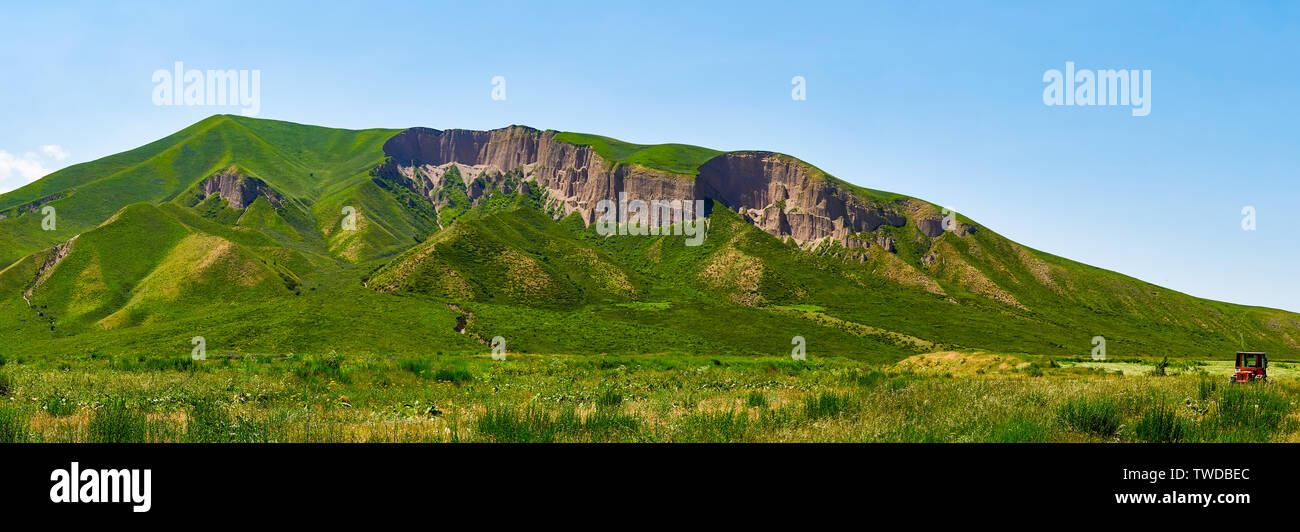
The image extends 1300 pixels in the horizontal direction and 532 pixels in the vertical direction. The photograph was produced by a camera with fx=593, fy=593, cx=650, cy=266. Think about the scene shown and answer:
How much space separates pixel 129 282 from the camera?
115 m

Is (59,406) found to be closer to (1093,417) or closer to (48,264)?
(1093,417)

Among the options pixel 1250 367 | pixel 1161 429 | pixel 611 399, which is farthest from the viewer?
pixel 1250 367

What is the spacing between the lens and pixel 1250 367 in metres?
23.5

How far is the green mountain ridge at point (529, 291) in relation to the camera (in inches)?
3696

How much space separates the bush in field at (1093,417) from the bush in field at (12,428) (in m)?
14.7

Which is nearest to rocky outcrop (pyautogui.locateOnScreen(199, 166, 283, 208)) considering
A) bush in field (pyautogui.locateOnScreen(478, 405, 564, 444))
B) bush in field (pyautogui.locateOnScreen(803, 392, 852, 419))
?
bush in field (pyautogui.locateOnScreen(478, 405, 564, 444))

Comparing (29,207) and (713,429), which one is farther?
(29,207)

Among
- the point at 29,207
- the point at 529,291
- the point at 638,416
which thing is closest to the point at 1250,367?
the point at 638,416

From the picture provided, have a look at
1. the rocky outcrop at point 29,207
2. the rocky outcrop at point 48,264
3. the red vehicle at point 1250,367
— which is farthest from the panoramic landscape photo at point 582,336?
the rocky outcrop at point 29,207

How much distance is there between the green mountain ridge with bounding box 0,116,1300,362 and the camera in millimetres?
93875

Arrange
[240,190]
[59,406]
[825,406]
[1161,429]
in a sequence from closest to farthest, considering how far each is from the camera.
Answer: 1. [1161,429]
2. [825,406]
3. [59,406]
4. [240,190]

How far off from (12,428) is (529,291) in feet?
389
